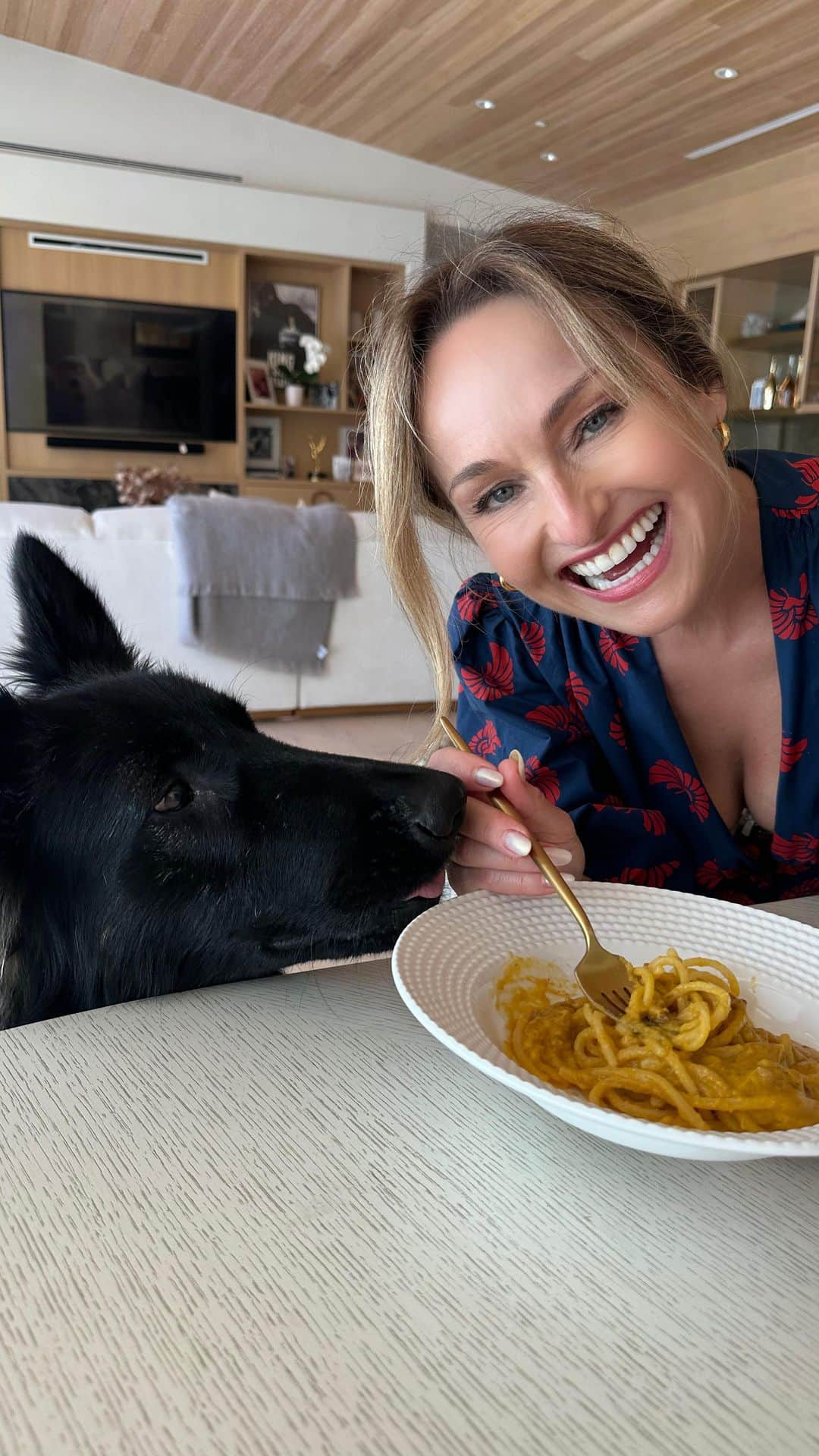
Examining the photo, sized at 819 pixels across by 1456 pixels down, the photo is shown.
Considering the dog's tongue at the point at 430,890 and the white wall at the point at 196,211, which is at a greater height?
the white wall at the point at 196,211

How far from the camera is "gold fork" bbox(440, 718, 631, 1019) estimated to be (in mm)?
749

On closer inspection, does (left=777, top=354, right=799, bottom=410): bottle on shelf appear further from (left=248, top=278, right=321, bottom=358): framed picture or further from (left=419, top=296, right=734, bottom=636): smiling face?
(left=419, top=296, right=734, bottom=636): smiling face

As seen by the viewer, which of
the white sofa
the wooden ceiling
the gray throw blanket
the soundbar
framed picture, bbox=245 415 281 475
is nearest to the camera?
the white sofa

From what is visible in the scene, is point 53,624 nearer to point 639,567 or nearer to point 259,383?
point 639,567

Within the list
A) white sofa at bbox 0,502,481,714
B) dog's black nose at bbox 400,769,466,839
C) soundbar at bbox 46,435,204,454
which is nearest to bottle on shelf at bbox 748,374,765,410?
white sofa at bbox 0,502,481,714

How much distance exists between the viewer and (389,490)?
1.30 metres

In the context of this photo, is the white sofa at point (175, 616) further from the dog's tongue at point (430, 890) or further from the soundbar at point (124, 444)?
the soundbar at point (124, 444)

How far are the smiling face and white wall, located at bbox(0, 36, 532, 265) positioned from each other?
752cm

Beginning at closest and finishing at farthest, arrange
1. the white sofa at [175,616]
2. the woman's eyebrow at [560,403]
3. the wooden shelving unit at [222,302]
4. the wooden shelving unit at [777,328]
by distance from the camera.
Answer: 1. the woman's eyebrow at [560,403]
2. the white sofa at [175,616]
3. the wooden shelving unit at [777,328]
4. the wooden shelving unit at [222,302]

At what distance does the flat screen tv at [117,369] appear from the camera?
7.66 meters

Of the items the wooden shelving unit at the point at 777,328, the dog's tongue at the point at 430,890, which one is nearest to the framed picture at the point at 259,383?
the wooden shelving unit at the point at 777,328

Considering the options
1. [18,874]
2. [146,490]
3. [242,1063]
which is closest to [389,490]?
[18,874]

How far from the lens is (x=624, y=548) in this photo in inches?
43.5

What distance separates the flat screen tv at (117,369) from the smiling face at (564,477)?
7512 millimetres
